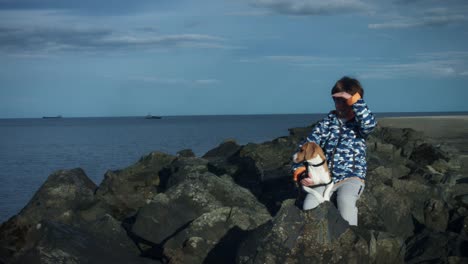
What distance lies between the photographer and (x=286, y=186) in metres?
12.5

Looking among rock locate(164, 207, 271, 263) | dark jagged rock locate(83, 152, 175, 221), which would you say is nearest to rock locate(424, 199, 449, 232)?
rock locate(164, 207, 271, 263)

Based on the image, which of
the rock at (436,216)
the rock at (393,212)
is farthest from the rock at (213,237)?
the rock at (436,216)

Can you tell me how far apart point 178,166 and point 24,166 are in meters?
33.7

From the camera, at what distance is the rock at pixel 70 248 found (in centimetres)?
850

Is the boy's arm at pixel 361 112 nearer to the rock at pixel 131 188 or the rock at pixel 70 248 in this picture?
the rock at pixel 70 248

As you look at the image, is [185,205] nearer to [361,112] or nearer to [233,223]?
[233,223]

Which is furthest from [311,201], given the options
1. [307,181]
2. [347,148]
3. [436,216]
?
[436,216]

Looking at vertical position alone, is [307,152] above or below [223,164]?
above

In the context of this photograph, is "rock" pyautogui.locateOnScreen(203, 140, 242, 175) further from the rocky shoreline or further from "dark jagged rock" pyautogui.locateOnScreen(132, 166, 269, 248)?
"dark jagged rock" pyautogui.locateOnScreen(132, 166, 269, 248)

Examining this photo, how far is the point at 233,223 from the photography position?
31.0 ft

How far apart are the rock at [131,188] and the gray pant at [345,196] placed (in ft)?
22.7

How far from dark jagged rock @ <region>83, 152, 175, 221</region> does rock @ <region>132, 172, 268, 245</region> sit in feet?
10.2

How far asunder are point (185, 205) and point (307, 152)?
12.0 feet

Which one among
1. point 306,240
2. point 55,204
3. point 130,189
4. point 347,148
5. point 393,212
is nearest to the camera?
point 306,240
